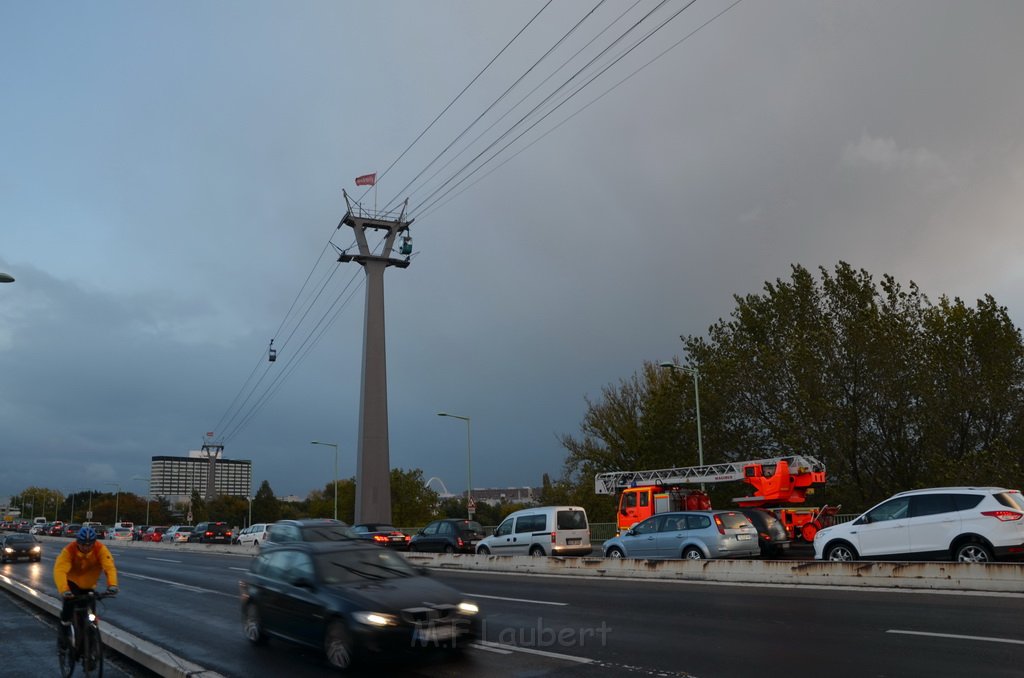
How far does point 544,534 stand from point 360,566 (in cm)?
1606

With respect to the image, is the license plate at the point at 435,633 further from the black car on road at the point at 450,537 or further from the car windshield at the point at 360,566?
the black car on road at the point at 450,537

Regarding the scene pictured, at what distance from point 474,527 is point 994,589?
2000cm

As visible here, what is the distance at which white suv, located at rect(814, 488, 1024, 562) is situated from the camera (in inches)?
596

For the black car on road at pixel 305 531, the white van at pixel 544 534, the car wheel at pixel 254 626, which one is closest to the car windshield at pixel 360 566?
the car wheel at pixel 254 626

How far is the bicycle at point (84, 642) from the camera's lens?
8.64 meters

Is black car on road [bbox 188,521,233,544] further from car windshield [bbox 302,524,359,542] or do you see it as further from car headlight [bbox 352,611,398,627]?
car headlight [bbox 352,611,398,627]

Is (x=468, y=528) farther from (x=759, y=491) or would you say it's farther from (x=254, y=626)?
(x=254, y=626)

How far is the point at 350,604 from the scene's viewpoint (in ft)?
28.9

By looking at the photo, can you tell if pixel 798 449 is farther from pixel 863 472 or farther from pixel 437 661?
pixel 437 661

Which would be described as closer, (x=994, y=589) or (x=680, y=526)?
(x=994, y=589)

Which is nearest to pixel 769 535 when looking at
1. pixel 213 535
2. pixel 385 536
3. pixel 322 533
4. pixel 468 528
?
pixel 468 528

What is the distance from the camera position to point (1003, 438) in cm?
4047

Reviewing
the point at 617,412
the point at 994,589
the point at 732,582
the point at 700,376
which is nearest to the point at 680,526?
the point at 732,582

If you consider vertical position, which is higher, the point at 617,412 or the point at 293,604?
the point at 617,412
